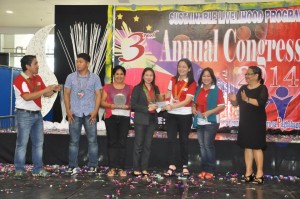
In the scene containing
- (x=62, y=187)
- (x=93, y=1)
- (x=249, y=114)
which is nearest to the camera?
(x=62, y=187)

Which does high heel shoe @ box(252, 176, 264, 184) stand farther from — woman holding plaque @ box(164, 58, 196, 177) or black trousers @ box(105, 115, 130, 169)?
black trousers @ box(105, 115, 130, 169)

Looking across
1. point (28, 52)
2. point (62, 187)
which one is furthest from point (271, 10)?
point (62, 187)

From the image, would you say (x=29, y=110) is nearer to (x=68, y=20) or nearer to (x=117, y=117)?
(x=117, y=117)

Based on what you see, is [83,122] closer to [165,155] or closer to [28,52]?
[165,155]

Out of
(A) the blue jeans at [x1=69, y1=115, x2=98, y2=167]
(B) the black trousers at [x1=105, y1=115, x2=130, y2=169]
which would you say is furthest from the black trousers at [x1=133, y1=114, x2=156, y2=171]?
(A) the blue jeans at [x1=69, y1=115, x2=98, y2=167]

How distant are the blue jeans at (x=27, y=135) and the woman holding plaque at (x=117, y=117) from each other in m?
0.70

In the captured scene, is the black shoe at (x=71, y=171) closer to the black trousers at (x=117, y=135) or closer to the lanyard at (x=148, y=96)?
the black trousers at (x=117, y=135)

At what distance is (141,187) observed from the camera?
3.46 meters

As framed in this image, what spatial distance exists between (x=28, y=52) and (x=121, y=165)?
3065 millimetres

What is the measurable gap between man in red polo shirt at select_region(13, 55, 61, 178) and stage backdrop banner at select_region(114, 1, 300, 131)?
2797mm

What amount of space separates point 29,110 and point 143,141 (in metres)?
1.19

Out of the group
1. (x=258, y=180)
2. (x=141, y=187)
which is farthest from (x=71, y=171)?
(x=258, y=180)

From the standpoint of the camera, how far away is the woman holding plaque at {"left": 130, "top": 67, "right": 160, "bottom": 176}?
12.5 feet

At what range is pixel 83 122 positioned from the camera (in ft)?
13.3
